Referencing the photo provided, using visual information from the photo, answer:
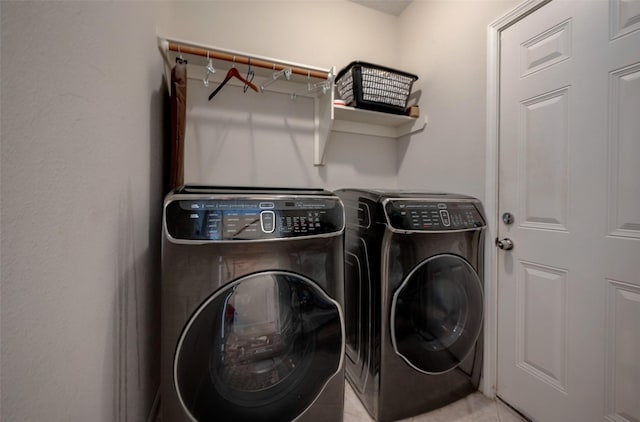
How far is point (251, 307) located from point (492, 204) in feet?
4.16

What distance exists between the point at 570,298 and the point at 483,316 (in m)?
0.37

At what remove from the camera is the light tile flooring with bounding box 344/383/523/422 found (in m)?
1.16

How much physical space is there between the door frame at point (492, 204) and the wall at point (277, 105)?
2.65ft

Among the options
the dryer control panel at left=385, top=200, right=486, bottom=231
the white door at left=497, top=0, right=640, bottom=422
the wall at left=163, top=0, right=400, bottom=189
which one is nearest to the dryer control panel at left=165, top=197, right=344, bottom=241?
the dryer control panel at left=385, top=200, right=486, bottom=231

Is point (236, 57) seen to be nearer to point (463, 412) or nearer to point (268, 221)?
point (268, 221)

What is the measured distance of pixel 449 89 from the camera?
1548 mm

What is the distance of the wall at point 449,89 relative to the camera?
1356mm

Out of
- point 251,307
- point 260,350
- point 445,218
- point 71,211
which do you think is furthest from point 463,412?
point 71,211

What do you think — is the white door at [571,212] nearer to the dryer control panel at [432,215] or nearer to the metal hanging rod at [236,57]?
the dryer control panel at [432,215]

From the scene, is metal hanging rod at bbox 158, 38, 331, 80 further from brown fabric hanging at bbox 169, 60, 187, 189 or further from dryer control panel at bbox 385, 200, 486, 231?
dryer control panel at bbox 385, 200, 486, 231

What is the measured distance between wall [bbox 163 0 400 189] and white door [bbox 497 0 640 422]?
96cm

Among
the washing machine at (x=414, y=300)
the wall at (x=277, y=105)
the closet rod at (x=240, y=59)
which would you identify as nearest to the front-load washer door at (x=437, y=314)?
the washing machine at (x=414, y=300)

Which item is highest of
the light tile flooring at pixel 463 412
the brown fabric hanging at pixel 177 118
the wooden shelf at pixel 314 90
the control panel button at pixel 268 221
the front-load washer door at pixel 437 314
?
the wooden shelf at pixel 314 90

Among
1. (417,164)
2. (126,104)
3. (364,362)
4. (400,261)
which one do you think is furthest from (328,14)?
(364,362)
